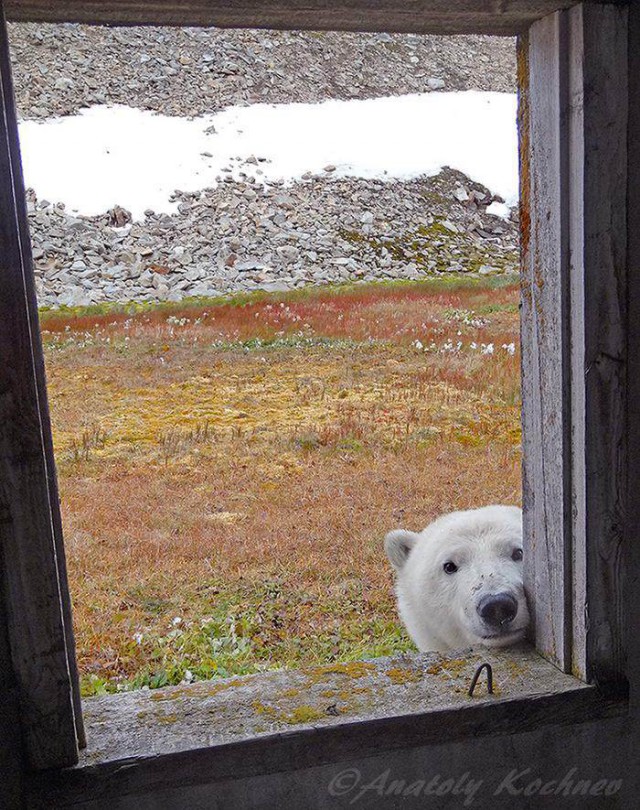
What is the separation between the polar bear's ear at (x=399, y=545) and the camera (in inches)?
122

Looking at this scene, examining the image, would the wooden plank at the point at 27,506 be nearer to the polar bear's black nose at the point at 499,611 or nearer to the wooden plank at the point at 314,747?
the wooden plank at the point at 314,747

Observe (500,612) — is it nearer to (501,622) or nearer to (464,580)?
(501,622)

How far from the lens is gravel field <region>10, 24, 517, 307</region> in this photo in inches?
346

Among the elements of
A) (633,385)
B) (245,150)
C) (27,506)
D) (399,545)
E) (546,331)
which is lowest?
(399,545)

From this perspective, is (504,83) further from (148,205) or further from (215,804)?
(215,804)

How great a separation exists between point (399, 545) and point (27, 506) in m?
1.96

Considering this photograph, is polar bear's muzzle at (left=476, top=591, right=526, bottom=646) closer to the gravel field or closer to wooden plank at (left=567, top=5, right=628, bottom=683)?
wooden plank at (left=567, top=5, right=628, bottom=683)

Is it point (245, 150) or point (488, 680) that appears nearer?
point (488, 680)

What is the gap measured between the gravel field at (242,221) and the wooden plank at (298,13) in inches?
250

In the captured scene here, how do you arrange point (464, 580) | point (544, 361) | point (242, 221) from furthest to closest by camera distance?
point (242, 221)
point (464, 580)
point (544, 361)

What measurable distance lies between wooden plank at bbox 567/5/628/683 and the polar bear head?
1.01 feet

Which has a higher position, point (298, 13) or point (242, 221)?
point (242, 221)

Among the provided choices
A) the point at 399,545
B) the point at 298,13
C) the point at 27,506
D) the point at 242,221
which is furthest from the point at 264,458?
the point at 242,221

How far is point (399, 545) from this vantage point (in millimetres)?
3143
